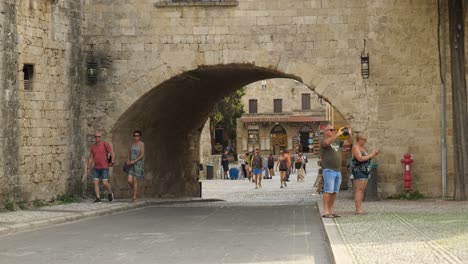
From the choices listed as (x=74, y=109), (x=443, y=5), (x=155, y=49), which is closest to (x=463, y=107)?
(x=443, y=5)

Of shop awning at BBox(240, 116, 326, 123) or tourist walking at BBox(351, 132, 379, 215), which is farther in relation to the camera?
shop awning at BBox(240, 116, 326, 123)

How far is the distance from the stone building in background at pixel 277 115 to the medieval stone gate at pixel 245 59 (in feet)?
186

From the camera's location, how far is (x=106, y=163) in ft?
62.3

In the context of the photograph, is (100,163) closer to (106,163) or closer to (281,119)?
(106,163)

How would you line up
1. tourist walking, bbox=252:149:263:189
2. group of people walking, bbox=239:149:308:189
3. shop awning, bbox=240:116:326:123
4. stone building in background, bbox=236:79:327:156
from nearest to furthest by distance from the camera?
tourist walking, bbox=252:149:263:189, group of people walking, bbox=239:149:308:189, shop awning, bbox=240:116:326:123, stone building in background, bbox=236:79:327:156

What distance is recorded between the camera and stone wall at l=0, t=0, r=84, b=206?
54.9ft

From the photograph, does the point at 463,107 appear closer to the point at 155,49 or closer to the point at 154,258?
the point at 155,49

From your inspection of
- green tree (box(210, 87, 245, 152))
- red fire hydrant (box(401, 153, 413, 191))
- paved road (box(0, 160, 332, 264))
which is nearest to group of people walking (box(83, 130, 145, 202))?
paved road (box(0, 160, 332, 264))

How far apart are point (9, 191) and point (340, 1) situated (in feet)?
27.3

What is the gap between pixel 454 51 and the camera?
1864 cm

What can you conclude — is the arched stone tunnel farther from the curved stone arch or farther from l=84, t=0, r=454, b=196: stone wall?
l=84, t=0, r=454, b=196: stone wall

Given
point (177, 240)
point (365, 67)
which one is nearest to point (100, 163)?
point (365, 67)

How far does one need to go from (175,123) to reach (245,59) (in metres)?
5.66

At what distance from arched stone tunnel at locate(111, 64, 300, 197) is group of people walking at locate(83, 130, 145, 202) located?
76 centimetres
